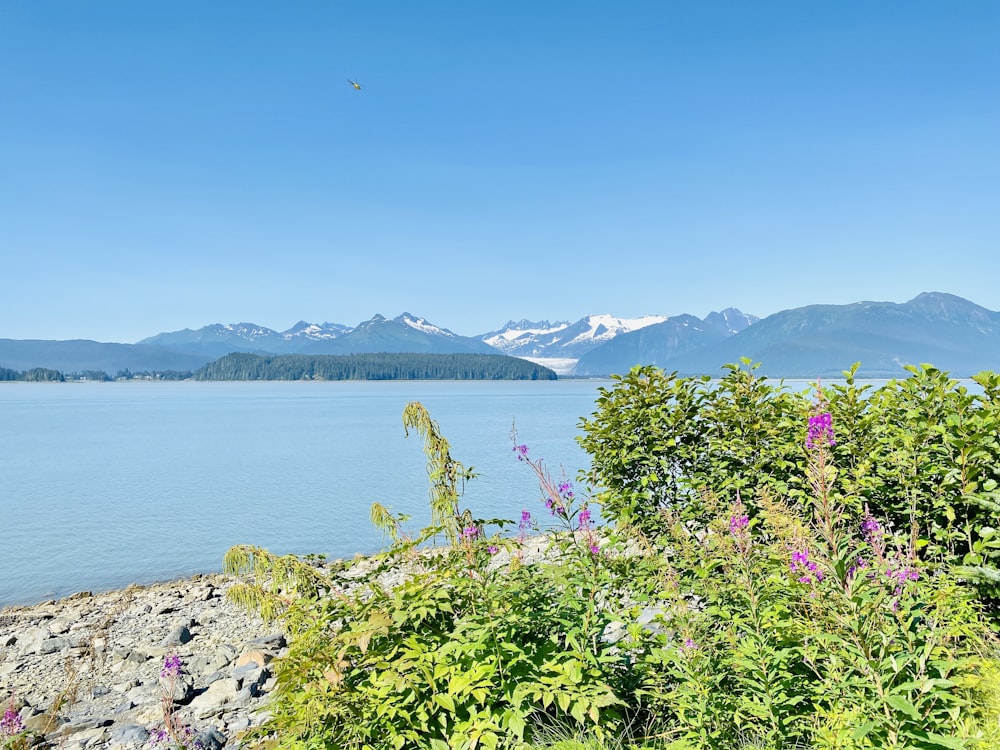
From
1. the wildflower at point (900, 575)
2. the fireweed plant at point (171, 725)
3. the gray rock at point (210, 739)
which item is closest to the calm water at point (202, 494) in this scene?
the gray rock at point (210, 739)

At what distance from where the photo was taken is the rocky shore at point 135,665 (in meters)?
8.27

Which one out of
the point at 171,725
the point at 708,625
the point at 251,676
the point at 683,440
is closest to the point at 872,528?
the point at 708,625

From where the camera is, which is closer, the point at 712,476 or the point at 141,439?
the point at 712,476

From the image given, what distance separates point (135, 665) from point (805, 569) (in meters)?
12.8

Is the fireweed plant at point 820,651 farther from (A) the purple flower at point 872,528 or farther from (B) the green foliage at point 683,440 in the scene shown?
(B) the green foliage at point 683,440

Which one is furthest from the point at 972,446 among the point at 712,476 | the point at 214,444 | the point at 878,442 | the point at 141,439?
the point at 141,439

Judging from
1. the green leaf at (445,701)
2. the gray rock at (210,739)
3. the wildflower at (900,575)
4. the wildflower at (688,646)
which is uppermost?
the wildflower at (900,575)

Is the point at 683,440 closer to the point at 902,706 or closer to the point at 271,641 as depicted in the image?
the point at 902,706

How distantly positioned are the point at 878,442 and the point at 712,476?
5.76 ft

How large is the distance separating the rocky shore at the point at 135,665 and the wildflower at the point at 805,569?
4.40 metres

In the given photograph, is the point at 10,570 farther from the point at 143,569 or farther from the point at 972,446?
the point at 972,446

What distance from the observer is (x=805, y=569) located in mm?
3758

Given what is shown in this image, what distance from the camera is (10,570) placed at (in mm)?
22312

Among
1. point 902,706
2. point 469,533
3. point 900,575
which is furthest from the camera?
point 469,533
